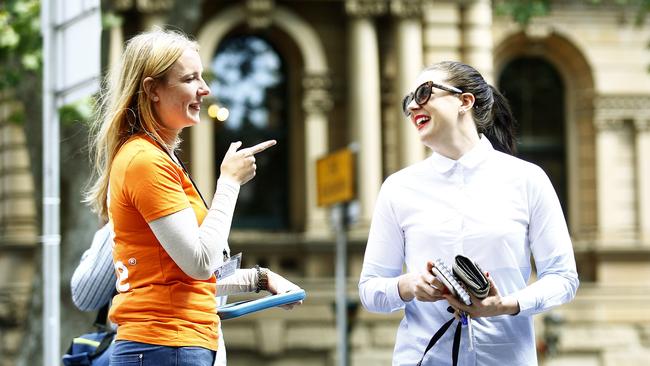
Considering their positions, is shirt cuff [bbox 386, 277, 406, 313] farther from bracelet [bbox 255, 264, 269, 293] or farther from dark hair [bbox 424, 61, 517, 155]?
dark hair [bbox 424, 61, 517, 155]

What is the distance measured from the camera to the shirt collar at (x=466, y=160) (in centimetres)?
477

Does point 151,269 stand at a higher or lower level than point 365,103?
lower

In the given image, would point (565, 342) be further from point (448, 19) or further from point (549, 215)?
point (549, 215)

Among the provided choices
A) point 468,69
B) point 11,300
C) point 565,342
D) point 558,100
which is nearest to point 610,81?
point 558,100

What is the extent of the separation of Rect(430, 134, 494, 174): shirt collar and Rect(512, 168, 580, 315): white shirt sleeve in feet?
0.69

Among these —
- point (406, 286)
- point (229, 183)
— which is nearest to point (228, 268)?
point (229, 183)

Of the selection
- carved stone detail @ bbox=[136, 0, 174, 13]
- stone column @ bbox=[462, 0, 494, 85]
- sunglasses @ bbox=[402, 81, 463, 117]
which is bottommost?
sunglasses @ bbox=[402, 81, 463, 117]

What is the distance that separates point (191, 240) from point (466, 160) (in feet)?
3.79

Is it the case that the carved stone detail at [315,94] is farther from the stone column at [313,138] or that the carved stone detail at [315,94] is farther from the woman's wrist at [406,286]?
the woman's wrist at [406,286]

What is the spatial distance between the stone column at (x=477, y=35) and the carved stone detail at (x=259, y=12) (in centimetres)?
346

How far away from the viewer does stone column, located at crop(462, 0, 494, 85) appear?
2380 centimetres

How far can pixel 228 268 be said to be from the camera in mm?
4523

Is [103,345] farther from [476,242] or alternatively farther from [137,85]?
[476,242]

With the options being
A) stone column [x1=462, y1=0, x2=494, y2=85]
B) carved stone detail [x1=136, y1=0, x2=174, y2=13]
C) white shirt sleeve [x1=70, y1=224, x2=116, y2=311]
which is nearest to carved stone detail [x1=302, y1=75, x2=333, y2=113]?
stone column [x1=462, y1=0, x2=494, y2=85]
